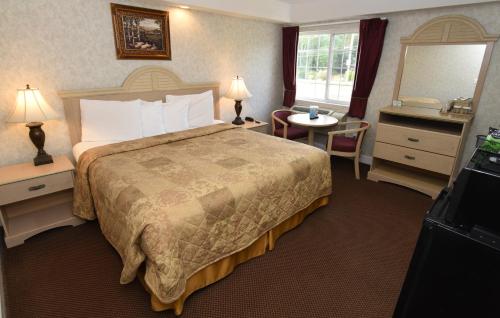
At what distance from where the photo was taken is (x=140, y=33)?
298cm

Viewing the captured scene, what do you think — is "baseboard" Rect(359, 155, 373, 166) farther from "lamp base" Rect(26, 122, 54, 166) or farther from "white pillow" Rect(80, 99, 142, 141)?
"lamp base" Rect(26, 122, 54, 166)

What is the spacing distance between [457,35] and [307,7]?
1995 mm

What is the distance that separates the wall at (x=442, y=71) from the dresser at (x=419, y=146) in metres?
0.24

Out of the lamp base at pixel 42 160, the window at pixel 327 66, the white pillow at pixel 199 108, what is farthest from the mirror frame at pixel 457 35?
the lamp base at pixel 42 160

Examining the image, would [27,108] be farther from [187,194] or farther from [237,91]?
[237,91]

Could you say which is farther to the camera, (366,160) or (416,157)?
(366,160)

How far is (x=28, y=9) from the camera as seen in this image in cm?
230

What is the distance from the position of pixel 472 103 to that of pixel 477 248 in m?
2.84

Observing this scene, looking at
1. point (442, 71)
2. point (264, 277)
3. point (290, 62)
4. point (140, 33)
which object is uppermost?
point (140, 33)

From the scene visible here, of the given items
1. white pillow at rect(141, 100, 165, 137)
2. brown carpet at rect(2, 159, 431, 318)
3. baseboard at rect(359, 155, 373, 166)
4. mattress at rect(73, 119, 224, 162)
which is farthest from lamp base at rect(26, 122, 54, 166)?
baseboard at rect(359, 155, 373, 166)

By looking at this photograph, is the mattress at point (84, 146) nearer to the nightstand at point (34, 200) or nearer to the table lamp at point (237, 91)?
the nightstand at point (34, 200)

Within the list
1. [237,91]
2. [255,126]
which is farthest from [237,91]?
[255,126]

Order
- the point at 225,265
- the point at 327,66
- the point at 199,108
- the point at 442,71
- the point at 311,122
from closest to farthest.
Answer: the point at 225,265
the point at 442,71
the point at 199,108
the point at 311,122
the point at 327,66

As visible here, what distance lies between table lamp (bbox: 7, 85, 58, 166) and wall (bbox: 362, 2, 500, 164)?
3.82 meters
